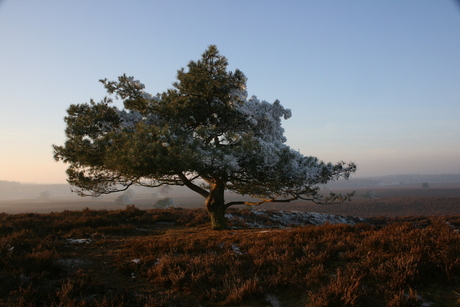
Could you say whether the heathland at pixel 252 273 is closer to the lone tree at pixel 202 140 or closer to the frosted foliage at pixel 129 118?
the lone tree at pixel 202 140

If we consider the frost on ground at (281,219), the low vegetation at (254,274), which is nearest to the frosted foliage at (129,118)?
the low vegetation at (254,274)

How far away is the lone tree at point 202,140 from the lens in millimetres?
11617

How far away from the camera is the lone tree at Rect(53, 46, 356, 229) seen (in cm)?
1162

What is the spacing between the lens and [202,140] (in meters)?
12.6

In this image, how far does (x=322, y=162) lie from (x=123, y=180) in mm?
10644

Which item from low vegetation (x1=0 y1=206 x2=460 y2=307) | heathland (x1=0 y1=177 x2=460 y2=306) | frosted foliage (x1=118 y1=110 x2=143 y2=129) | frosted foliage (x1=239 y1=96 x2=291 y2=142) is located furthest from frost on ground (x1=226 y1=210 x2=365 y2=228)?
low vegetation (x1=0 y1=206 x2=460 y2=307)

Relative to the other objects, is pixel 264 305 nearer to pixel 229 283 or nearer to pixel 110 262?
pixel 229 283

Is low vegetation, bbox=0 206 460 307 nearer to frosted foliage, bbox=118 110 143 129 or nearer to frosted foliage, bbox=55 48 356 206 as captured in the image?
frosted foliage, bbox=55 48 356 206

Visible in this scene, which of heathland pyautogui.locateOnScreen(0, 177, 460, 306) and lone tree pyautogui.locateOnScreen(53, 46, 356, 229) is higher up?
lone tree pyautogui.locateOnScreen(53, 46, 356, 229)

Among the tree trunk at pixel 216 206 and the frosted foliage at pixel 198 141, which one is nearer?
the frosted foliage at pixel 198 141

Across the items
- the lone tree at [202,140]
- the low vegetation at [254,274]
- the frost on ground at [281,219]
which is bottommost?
the frost on ground at [281,219]

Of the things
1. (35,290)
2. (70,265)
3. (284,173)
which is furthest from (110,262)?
(284,173)

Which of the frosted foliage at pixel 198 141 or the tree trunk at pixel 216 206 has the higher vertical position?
the frosted foliage at pixel 198 141

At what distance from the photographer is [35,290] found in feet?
17.4
